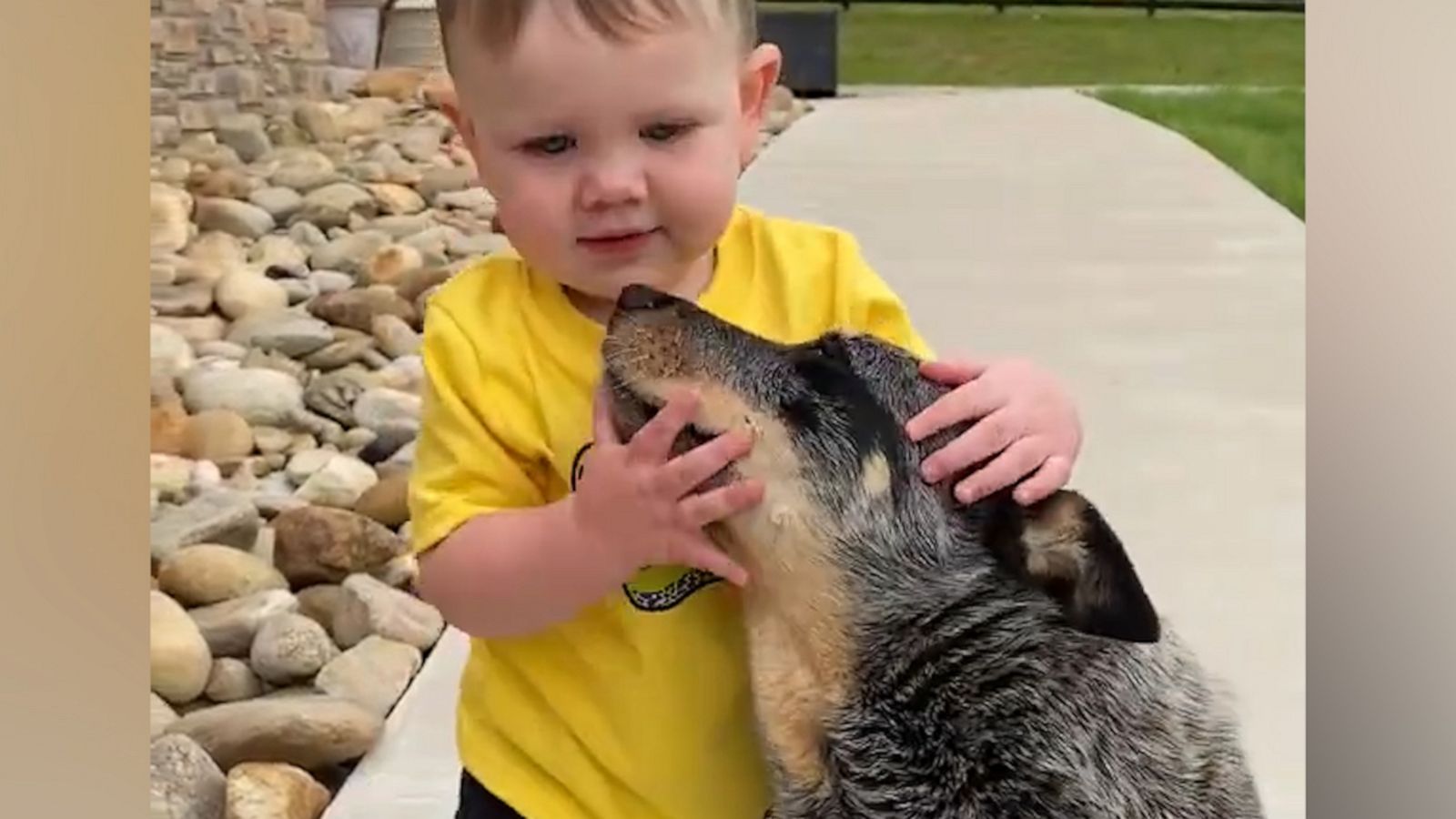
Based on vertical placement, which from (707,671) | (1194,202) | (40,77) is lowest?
(707,671)

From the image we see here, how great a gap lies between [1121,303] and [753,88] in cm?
50

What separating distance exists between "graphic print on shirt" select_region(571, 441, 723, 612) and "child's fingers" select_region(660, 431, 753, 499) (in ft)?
0.32

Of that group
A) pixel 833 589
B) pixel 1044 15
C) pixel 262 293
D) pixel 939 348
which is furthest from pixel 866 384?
pixel 262 293

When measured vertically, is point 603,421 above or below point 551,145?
below

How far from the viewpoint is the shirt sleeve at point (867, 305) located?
3.25 feet

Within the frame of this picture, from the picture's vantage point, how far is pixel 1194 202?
1369 mm

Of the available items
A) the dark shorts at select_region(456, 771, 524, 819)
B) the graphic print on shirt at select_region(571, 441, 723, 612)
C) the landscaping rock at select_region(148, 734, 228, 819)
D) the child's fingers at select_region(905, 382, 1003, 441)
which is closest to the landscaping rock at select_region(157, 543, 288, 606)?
the landscaping rock at select_region(148, 734, 228, 819)

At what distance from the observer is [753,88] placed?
976mm

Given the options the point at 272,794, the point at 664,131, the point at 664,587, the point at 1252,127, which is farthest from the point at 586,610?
the point at 1252,127

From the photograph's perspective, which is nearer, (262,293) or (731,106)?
(731,106)

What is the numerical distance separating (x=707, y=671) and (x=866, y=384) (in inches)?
6.9

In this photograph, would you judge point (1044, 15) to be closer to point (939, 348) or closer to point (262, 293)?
point (939, 348)

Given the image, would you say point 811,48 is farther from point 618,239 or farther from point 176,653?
point 176,653

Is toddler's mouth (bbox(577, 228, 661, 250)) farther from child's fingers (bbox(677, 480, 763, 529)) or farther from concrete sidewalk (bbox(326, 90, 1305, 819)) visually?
concrete sidewalk (bbox(326, 90, 1305, 819))
